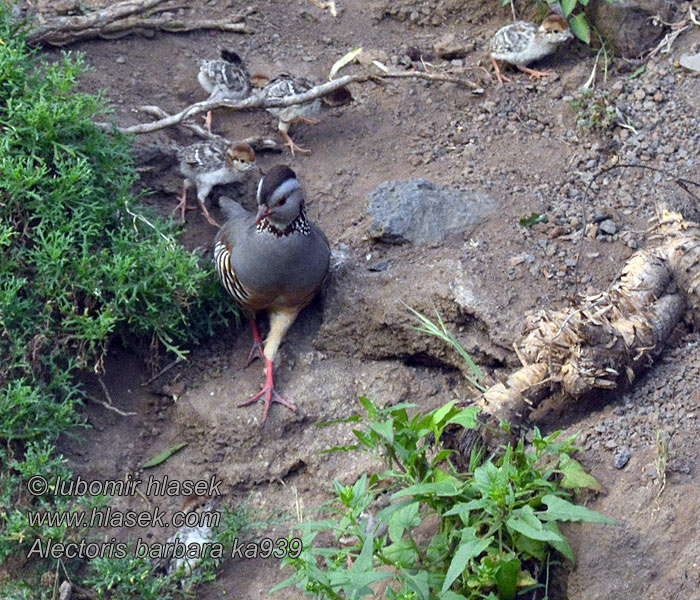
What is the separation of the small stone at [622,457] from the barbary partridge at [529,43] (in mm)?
3492

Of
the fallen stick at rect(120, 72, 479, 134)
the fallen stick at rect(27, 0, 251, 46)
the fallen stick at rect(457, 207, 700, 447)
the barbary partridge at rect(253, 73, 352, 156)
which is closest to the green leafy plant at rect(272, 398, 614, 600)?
the fallen stick at rect(457, 207, 700, 447)

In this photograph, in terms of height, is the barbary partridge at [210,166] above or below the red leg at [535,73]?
below

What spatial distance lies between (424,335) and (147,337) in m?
1.60

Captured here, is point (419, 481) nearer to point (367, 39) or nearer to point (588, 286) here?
point (588, 286)

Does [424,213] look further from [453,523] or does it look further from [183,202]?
[453,523]

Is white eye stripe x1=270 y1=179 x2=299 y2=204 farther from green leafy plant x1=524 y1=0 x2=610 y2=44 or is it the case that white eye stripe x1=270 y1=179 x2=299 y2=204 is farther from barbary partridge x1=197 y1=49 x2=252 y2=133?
green leafy plant x1=524 y1=0 x2=610 y2=44

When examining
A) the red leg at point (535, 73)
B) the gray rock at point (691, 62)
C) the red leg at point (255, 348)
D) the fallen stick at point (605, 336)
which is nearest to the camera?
the fallen stick at point (605, 336)

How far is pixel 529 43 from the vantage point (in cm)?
657

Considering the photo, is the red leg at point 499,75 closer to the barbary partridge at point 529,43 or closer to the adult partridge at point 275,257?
the barbary partridge at point 529,43

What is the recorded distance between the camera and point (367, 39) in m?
7.25

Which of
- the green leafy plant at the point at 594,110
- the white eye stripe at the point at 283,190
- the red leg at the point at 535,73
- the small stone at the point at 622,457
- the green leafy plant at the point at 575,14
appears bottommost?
the small stone at the point at 622,457

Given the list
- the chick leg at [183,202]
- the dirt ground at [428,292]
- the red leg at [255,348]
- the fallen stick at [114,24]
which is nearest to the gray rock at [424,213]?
the dirt ground at [428,292]

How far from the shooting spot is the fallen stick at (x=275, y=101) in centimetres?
592

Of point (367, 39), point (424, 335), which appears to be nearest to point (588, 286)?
point (424, 335)
